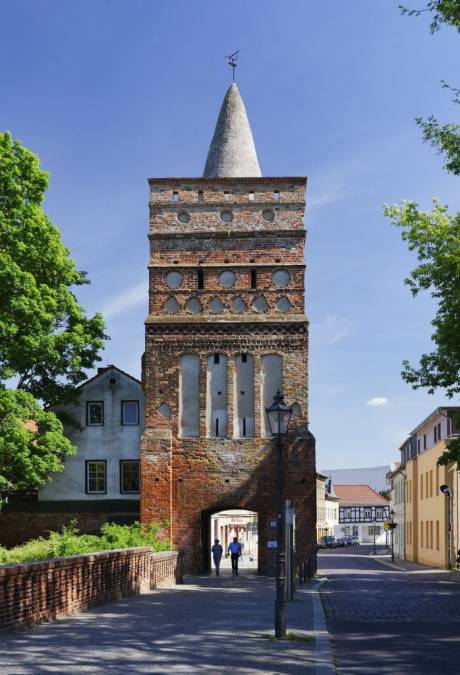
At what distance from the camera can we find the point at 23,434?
3092 centimetres

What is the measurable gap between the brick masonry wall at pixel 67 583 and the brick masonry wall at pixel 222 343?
27.0ft

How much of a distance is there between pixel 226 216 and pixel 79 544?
1543cm

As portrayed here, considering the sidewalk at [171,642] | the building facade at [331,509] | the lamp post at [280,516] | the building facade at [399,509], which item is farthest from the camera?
the building facade at [331,509]

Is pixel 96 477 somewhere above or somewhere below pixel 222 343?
below

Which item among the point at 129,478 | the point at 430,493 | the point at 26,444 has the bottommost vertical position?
the point at 430,493

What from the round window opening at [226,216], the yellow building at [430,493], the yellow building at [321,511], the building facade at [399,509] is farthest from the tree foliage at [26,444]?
the yellow building at [321,511]

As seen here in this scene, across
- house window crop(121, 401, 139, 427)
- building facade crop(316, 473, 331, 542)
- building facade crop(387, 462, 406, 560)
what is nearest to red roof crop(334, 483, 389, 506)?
building facade crop(316, 473, 331, 542)

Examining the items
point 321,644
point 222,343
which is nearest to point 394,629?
point 321,644

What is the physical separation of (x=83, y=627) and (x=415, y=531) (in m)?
47.9

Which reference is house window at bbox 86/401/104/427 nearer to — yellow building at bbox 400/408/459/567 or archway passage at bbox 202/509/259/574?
archway passage at bbox 202/509/259/574

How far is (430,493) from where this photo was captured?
52719 millimetres

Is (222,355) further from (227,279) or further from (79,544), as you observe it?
(79,544)

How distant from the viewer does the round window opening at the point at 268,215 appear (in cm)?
3481

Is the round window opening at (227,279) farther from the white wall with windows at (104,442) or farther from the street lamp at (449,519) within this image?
the street lamp at (449,519)
